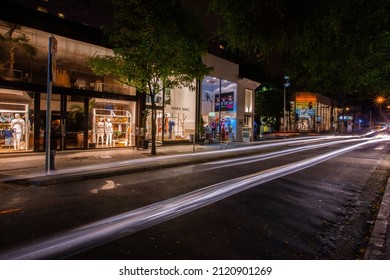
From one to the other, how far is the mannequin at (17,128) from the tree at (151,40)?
4.83 meters

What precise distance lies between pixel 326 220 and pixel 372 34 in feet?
16.8

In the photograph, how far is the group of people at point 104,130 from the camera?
725 inches

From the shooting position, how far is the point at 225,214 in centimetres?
599

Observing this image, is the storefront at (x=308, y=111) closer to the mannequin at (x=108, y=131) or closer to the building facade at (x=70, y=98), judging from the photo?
the building facade at (x=70, y=98)

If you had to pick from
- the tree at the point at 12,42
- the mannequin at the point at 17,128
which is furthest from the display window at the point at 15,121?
the tree at the point at 12,42

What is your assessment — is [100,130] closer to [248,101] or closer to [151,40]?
[151,40]

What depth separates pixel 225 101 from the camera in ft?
93.7

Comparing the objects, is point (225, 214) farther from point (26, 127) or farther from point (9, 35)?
point (9, 35)

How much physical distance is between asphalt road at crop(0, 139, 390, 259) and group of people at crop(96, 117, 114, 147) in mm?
9277

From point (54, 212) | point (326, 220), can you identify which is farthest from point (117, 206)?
point (326, 220)

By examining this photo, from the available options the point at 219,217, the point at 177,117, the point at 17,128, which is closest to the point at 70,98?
the point at 17,128

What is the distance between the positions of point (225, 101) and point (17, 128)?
1885 centimetres

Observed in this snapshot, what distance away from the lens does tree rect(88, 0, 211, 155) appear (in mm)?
13812

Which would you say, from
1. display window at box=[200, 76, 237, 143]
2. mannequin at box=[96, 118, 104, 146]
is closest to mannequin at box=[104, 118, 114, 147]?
mannequin at box=[96, 118, 104, 146]
